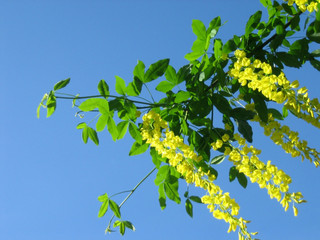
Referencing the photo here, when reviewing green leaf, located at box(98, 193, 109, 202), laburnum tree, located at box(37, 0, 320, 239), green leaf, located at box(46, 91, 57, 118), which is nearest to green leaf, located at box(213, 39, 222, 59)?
laburnum tree, located at box(37, 0, 320, 239)

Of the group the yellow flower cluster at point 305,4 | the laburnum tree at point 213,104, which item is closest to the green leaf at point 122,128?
the laburnum tree at point 213,104

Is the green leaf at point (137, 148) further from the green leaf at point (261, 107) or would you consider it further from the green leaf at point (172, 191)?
the green leaf at point (261, 107)

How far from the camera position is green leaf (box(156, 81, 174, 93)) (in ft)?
7.22

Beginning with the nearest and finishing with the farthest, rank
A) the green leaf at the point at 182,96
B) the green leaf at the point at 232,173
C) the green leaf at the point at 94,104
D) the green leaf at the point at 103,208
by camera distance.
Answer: the green leaf at the point at 94,104 < the green leaf at the point at 182,96 < the green leaf at the point at 232,173 < the green leaf at the point at 103,208

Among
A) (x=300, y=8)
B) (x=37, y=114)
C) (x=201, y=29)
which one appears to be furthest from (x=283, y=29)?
(x=37, y=114)

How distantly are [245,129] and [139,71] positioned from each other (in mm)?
643

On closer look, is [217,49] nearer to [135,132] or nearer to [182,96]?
[182,96]

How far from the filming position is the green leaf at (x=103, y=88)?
2.10 meters

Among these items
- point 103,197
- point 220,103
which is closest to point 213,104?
point 220,103

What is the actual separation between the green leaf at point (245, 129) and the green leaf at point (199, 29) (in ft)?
1.63

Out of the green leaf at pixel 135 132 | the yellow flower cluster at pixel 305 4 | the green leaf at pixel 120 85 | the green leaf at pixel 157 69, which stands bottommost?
the yellow flower cluster at pixel 305 4

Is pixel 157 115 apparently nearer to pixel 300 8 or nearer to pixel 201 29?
pixel 201 29

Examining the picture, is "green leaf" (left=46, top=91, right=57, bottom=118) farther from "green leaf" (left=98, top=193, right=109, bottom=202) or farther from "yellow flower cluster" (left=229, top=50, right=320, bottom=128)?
"yellow flower cluster" (left=229, top=50, right=320, bottom=128)

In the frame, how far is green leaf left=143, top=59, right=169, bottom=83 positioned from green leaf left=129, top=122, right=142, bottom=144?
0.95 feet
